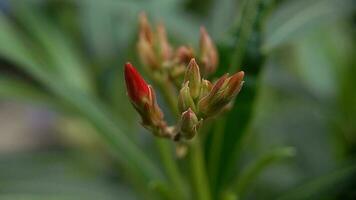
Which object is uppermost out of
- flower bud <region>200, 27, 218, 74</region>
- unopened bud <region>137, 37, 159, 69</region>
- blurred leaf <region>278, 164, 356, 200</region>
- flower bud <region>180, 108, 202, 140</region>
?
unopened bud <region>137, 37, 159, 69</region>

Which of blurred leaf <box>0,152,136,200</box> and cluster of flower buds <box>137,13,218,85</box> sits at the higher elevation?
cluster of flower buds <box>137,13,218,85</box>

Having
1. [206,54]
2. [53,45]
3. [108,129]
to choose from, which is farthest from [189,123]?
[53,45]

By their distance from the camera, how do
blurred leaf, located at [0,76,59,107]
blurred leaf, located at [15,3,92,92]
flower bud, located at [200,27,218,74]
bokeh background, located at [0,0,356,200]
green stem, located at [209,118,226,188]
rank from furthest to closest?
blurred leaf, located at [15,3,92,92], blurred leaf, located at [0,76,59,107], bokeh background, located at [0,0,356,200], green stem, located at [209,118,226,188], flower bud, located at [200,27,218,74]

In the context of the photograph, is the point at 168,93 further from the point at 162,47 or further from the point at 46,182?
the point at 46,182

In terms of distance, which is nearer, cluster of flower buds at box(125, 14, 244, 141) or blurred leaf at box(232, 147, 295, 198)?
cluster of flower buds at box(125, 14, 244, 141)

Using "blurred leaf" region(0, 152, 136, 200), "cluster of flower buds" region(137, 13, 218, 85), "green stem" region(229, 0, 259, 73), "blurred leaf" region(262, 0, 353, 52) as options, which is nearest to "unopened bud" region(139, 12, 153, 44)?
"cluster of flower buds" region(137, 13, 218, 85)

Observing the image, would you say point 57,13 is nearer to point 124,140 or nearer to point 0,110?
point 124,140

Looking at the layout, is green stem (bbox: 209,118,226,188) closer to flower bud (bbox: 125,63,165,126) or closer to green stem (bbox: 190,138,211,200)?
green stem (bbox: 190,138,211,200)
